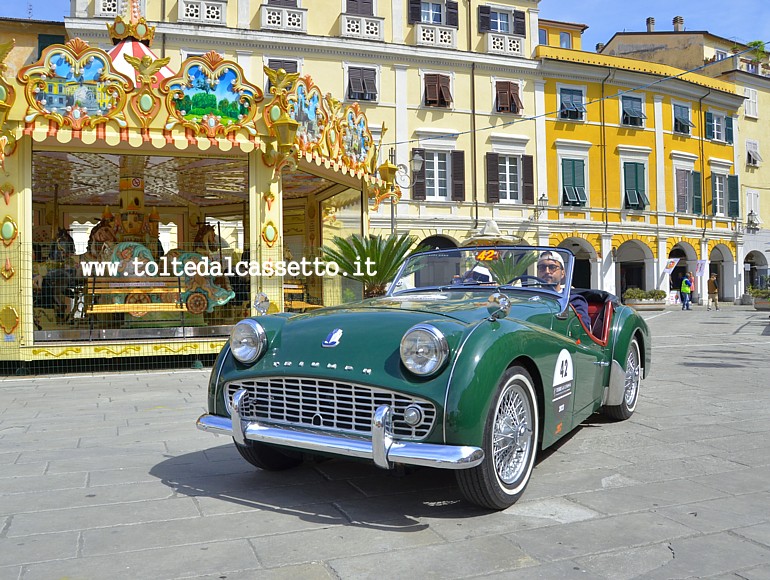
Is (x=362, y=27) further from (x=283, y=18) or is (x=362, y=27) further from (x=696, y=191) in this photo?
→ (x=696, y=191)

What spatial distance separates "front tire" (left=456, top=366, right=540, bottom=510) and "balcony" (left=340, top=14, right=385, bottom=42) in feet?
75.4

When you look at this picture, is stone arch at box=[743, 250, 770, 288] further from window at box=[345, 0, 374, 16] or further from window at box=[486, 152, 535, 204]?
window at box=[345, 0, 374, 16]

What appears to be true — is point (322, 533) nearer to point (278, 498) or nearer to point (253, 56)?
point (278, 498)

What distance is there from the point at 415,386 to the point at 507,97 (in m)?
25.2

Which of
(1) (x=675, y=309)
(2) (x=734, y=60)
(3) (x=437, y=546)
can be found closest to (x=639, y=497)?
(3) (x=437, y=546)

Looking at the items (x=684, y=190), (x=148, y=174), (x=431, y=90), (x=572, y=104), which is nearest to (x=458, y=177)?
(x=431, y=90)

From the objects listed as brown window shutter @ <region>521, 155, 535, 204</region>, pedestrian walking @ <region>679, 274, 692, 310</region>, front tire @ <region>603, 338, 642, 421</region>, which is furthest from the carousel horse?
pedestrian walking @ <region>679, 274, 692, 310</region>

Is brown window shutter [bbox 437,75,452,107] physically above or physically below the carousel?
above

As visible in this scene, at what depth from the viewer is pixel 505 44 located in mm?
26906

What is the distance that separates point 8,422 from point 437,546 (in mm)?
4904

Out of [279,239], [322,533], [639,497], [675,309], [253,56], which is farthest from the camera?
[675,309]

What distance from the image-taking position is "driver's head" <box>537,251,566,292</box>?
504 centimetres

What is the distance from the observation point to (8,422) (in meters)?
6.30

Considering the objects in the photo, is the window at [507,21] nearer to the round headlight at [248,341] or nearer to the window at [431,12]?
the window at [431,12]
